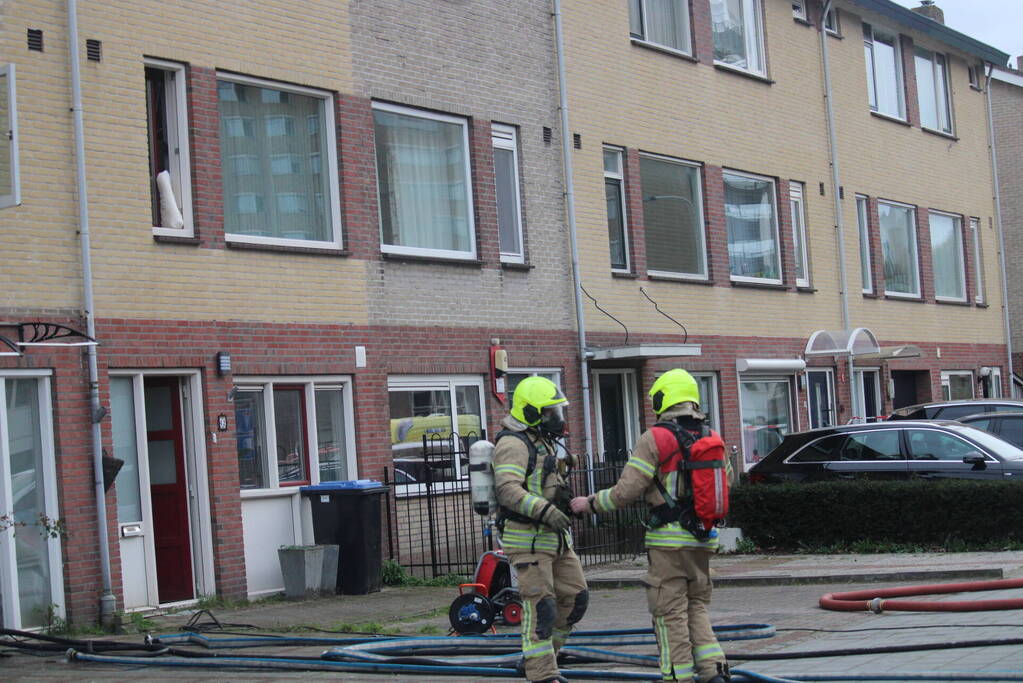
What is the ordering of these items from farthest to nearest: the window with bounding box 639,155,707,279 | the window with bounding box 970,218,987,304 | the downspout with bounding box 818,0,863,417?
the window with bounding box 970,218,987,304, the downspout with bounding box 818,0,863,417, the window with bounding box 639,155,707,279

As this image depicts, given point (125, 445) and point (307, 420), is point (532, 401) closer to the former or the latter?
point (125, 445)

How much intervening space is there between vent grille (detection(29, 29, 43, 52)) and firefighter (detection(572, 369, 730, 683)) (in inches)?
283

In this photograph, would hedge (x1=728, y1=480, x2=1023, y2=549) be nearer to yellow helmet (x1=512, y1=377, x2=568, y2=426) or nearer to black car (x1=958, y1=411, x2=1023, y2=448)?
black car (x1=958, y1=411, x2=1023, y2=448)

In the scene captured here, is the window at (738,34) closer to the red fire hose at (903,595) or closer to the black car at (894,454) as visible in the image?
the black car at (894,454)

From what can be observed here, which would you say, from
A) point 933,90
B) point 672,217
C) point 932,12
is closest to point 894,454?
point 672,217

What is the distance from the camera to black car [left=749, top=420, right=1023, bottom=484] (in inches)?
612

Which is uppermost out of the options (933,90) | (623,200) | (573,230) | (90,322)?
(933,90)

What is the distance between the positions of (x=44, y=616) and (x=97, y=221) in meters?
3.55

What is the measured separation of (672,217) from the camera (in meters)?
20.7

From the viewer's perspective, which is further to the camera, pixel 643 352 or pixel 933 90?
pixel 933 90

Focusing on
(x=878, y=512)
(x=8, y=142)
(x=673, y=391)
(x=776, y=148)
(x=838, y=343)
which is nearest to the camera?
(x=673, y=391)

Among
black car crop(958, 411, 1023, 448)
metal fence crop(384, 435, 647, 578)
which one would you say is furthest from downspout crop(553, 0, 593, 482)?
black car crop(958, 411, 1023, 448)

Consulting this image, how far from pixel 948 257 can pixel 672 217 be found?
1067 centimetres

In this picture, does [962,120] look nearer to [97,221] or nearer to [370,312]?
[370,312]
